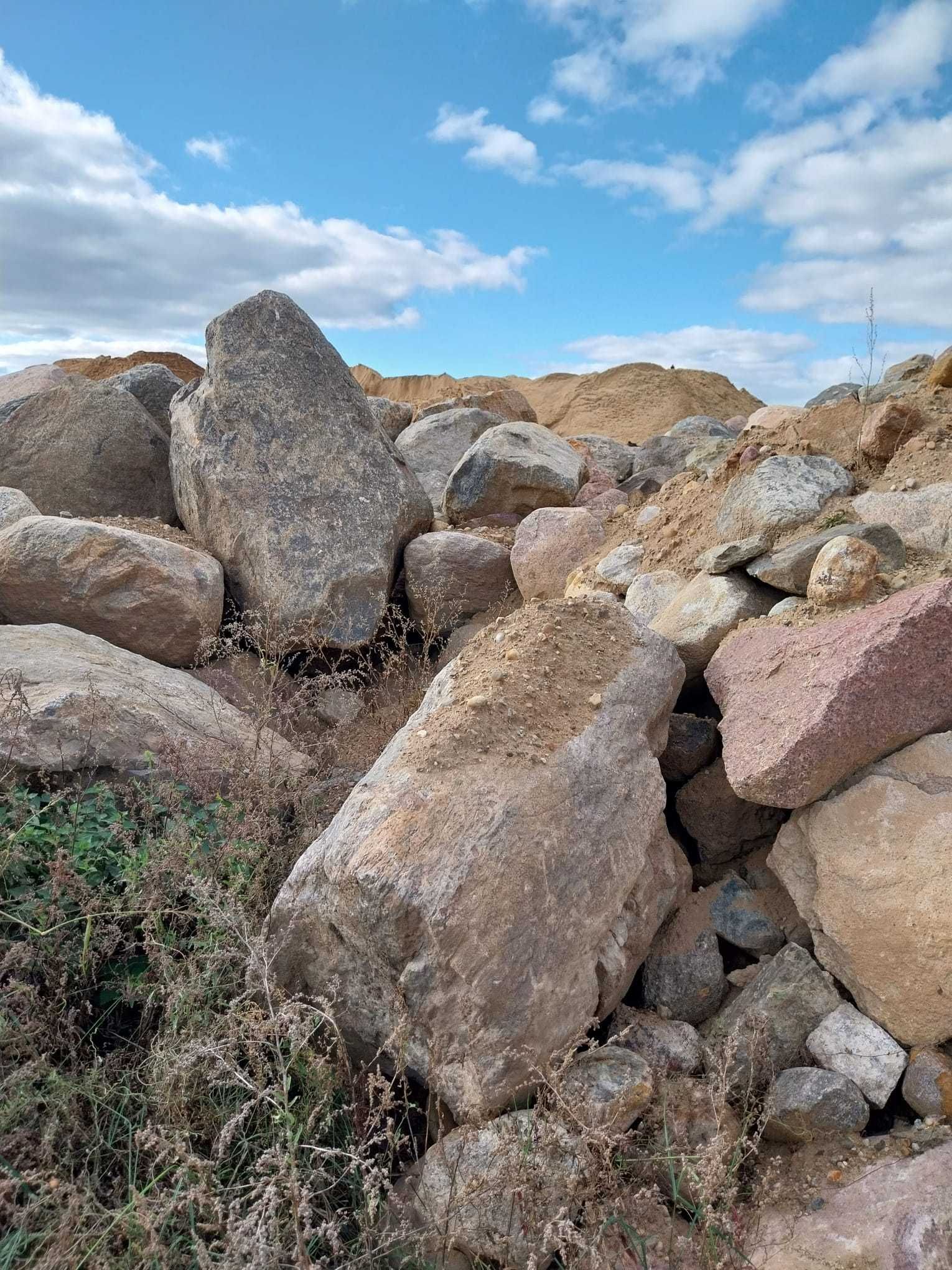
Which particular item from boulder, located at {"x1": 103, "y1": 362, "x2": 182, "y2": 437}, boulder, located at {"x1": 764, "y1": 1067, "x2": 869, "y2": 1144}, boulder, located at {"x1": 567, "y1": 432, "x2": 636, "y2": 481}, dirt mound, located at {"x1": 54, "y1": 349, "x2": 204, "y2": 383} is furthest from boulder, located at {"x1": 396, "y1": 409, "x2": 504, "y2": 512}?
dirt mound, located at {"x1": 54, "y1": 349, "x2": 204, "y2": 383}

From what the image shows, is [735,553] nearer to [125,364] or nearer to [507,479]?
[507,479]

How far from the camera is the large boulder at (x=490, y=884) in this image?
2.35 metres

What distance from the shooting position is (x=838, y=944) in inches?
108

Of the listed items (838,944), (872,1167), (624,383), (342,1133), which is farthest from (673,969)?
(624,383)

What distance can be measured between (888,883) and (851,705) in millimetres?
521

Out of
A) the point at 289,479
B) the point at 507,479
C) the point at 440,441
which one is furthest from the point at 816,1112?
the point at 440,441

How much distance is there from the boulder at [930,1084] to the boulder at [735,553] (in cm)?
190

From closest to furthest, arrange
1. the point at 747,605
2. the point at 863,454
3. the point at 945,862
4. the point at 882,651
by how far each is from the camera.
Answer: the point at 945,862 → the point at 882,651 → the point at 747,605 → the point at 863,454

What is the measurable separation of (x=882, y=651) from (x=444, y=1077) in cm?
177

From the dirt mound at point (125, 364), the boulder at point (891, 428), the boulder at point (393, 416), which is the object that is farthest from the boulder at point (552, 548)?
the dirt mound at point (125, 364)

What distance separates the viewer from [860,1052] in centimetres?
259

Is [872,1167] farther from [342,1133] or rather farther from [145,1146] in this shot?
[145,1146]

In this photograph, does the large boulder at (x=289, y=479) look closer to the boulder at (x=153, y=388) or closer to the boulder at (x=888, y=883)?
the boulder at (x=153, y=388)

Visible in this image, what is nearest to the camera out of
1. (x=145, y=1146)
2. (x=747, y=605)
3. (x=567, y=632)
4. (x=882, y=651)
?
(x=145, y=1146)
